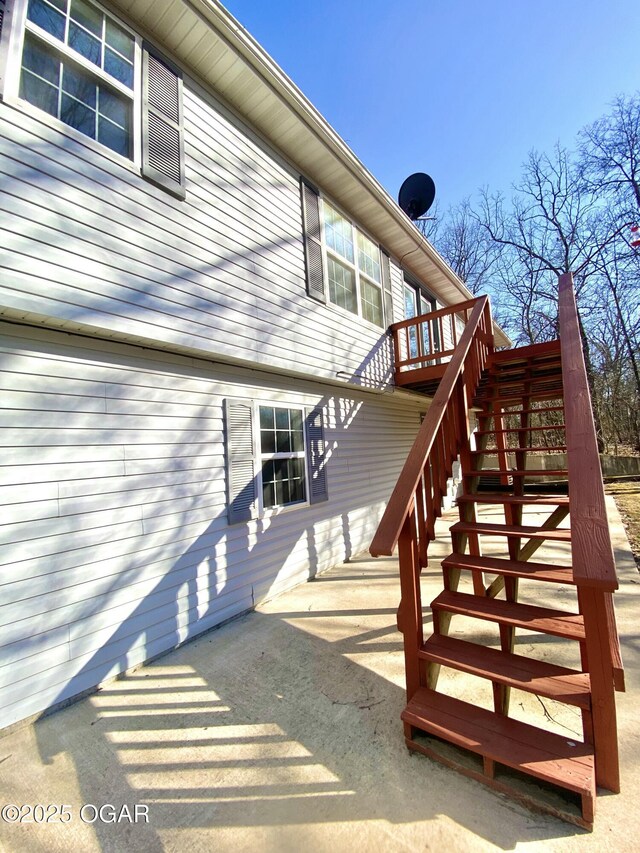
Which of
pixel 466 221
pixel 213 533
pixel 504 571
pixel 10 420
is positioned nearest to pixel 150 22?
pixel 10 420

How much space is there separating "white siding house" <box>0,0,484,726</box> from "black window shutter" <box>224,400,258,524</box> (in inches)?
0.9

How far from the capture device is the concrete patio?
1.57m

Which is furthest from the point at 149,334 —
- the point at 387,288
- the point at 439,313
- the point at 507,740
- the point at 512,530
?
the point at 387,288

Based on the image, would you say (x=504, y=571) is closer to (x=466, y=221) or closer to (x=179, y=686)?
(x=179, y=686)

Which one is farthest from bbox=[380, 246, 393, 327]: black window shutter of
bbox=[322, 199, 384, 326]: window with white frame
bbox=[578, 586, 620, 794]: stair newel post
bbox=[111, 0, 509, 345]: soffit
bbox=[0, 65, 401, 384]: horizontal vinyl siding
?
bbox=[578, 586, 620, 794]: stair newel post

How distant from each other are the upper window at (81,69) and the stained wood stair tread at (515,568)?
13.2 feet

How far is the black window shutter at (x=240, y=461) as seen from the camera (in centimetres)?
375

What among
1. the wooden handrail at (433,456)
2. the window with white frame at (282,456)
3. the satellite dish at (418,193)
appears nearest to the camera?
the wooden handrail at (433,456)

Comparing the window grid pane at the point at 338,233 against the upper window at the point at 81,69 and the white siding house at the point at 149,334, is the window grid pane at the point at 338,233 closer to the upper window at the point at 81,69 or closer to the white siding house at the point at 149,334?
the white siding house at the point at 149,334

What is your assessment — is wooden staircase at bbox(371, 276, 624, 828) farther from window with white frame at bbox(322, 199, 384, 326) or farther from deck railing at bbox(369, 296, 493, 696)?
window with white frame at bbox(322, 199, 384, 326)

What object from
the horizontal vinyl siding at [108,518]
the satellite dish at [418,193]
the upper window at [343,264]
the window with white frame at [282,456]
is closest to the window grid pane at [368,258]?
the upper window at [343,264]

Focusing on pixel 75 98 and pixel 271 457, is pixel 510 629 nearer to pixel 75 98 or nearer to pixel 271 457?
pixel 271 457

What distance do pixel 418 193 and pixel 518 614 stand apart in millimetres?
9313

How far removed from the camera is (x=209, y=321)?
136 inches
